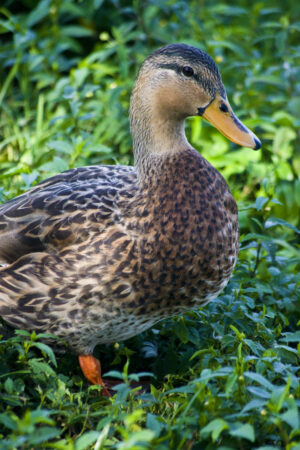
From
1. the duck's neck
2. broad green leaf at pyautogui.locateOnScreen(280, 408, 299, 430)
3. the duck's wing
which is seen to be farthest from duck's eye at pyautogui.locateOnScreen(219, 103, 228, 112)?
broad green leaf at pyautogui.locateOnScreen(280, 408, 299, 430)

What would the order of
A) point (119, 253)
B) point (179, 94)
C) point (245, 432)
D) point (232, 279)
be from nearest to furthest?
point (245, 432) < point (119, 253) < point (179, 94) < point (232, 279)

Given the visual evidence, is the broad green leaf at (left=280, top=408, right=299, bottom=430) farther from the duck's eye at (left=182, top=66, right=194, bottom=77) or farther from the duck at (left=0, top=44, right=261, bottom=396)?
the duck's eye at (left=182, top=66, right=194, bottom=77)

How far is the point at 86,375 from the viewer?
113 inches

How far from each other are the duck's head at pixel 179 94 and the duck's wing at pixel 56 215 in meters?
0.28

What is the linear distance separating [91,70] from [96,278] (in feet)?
8.68

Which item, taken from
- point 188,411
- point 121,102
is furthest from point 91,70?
point 188,411

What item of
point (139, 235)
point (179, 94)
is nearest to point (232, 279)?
point (139, 235)

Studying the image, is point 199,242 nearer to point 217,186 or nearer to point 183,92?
point 217,186

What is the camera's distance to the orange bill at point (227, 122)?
2822mm

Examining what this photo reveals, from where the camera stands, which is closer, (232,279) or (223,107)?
(223,107)

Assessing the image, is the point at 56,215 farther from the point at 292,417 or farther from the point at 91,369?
the point at 292,417

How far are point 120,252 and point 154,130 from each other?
0.52 metres

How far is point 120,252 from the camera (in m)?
2.66

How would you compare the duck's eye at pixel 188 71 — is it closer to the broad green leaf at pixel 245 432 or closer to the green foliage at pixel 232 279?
the green foliage at pixel 232 279
